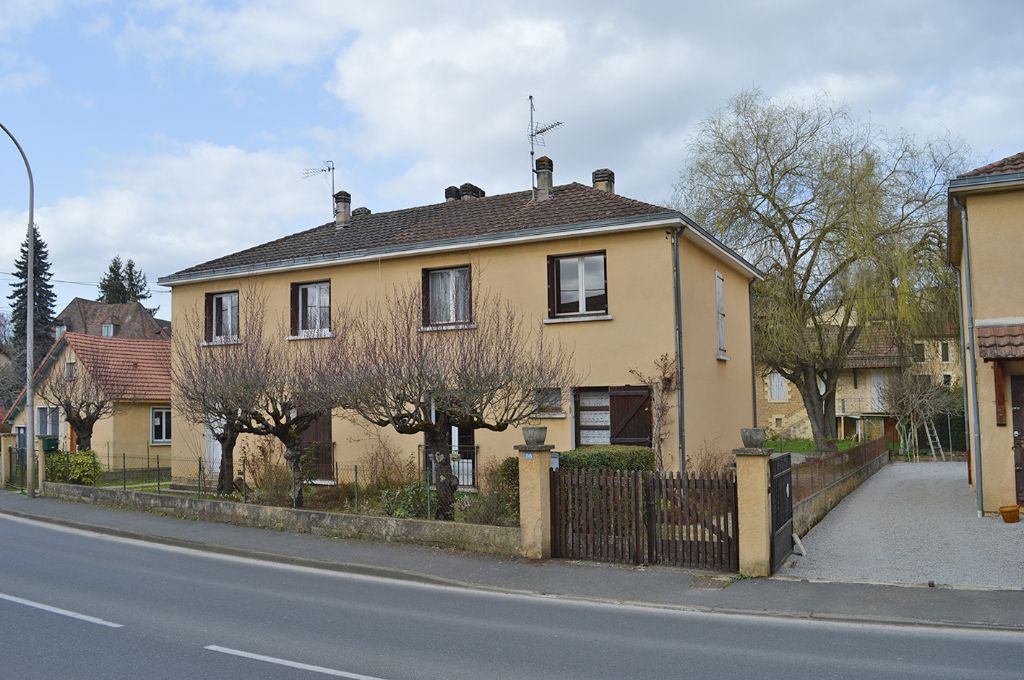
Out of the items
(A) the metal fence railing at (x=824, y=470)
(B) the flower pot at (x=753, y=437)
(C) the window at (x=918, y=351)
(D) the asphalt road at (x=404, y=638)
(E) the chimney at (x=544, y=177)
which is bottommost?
(D) the asphalt road at (x=404, y=638)

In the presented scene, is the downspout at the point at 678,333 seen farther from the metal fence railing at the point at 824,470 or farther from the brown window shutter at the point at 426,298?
the brown window shutter at the point at 426,298

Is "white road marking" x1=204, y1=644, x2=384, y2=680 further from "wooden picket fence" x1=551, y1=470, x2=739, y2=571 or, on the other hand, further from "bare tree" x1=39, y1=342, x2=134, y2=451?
"bare tree" x1=39, y1=342, x2=134, y2=451

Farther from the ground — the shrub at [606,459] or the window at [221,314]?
the window at [221,314]

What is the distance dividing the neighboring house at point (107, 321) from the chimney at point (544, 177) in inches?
1872

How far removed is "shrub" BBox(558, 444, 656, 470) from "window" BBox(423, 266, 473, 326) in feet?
18.6

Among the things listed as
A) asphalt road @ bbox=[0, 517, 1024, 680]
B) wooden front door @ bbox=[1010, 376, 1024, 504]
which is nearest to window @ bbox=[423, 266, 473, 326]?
asphalt road @ bbox=[0, 517, 1024, 680]

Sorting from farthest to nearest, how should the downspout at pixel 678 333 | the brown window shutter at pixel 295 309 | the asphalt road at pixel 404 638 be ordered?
1. the brown window shutter at pixel 295 309
2. the downspout at pixel 678 333
3. the asphalt road at pixel 404 638

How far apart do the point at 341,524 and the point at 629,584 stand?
5.50 m

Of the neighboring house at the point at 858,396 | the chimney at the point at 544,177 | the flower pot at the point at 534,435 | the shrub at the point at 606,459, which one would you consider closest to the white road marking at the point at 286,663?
the flower pot at the point at 534,435

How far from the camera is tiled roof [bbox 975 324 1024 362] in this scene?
522 inches

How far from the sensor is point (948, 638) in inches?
303

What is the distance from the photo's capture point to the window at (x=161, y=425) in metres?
30.2

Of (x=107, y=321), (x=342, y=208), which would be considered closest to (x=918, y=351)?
(x=342, y=208)

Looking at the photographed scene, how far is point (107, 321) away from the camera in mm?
63906
